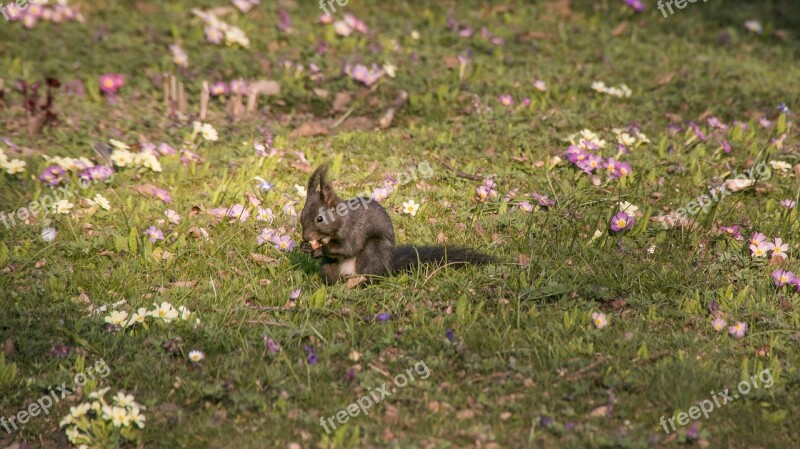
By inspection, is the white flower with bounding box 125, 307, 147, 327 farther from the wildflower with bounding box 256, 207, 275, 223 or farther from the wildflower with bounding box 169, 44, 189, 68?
the wildflower with bounding box 169, 44, 189, 68

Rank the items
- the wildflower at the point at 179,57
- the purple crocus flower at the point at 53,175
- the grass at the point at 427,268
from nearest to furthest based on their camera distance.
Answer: the grass at the point at 427,268, the purple crocus flower at the point at 53,175, the wildflower at the point at 179,57

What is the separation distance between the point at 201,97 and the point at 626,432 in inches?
190

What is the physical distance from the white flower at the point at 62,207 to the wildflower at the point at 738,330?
4109mm

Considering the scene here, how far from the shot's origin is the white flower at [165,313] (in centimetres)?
498

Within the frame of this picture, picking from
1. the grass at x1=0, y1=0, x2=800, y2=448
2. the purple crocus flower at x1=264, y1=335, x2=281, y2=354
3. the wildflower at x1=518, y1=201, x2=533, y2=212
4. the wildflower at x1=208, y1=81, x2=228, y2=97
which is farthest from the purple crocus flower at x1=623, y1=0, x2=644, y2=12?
the purple crocus flower at x1=264, y1=335, x2=281, y2=354

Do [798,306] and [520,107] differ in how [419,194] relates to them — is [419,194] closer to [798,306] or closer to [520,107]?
[520,107]

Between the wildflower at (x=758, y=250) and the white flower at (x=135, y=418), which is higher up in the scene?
the wildflower at (x=758, y=250)

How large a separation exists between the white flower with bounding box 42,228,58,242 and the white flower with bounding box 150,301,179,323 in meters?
1.24

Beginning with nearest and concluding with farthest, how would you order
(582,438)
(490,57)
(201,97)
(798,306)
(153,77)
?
1. (582,438)
2. (798,306)
3. (201,97)
4. (153,77)
5. (490,57)

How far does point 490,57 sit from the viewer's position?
8945 mm

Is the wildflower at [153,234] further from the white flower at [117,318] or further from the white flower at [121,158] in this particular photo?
the white flower at [121,158]

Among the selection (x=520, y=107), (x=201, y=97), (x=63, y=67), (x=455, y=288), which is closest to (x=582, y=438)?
(x=455, y=288)

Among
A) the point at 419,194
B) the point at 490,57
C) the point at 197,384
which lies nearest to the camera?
the point at 197,384

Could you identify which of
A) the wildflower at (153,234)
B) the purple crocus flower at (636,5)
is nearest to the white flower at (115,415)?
the wildflower at (153,234)
